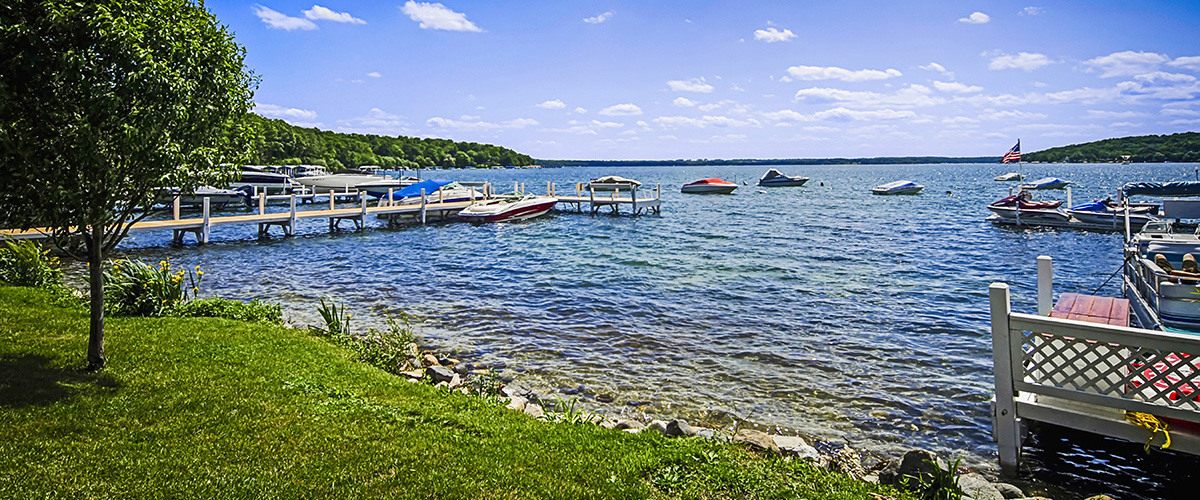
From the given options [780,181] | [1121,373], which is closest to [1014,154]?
[1121,373]

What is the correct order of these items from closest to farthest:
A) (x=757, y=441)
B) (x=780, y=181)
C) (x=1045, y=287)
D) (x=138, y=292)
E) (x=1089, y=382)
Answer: (x=1089, y=382) < (x=757, y=441) < (x=1045, y=287) < (x=138, y=292) < (x=780, y=181)

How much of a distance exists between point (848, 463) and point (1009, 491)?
1435 mm

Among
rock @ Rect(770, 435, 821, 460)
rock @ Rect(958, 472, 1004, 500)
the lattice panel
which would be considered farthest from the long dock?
the lattice panel

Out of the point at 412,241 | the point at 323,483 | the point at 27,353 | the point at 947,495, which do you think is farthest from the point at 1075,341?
the point at 412,241

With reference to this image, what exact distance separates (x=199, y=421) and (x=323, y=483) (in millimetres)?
1820

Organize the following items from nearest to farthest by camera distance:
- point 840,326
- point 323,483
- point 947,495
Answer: point 323,483 → point 947,495 → point 840,326

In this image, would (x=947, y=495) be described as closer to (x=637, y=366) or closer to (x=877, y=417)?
(x=877, y=417)

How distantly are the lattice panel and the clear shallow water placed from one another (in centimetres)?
105

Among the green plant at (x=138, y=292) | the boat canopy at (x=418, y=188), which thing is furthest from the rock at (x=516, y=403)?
the boat canopy at (x=418, y=188)

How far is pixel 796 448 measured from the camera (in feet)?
21.1

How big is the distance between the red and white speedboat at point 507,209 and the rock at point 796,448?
30755mm

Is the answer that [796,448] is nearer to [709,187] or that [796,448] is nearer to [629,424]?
[629,424]

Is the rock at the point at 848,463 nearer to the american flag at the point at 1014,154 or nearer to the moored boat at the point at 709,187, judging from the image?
the american flag at the point at 1014,154

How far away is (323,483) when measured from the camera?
4.67 m
